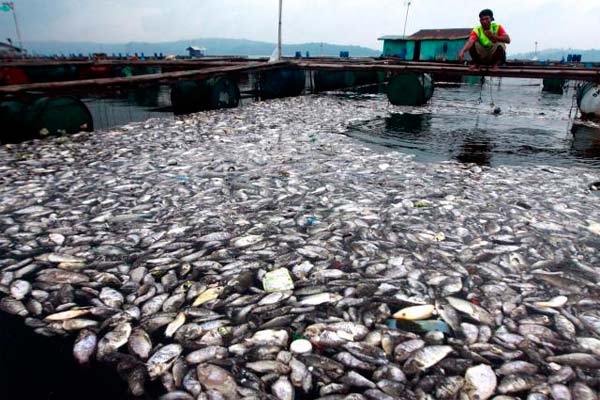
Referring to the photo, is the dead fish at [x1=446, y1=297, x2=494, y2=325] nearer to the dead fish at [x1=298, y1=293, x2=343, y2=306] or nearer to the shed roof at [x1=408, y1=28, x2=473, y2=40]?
the dead fish at [x1=298, y1=293, x2=343, y2=306]

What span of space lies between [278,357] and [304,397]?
0.39m

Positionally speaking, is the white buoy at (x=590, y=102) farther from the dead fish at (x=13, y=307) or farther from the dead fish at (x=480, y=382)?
the dead fish at (x=13, y=307)

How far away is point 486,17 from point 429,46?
4350 cm

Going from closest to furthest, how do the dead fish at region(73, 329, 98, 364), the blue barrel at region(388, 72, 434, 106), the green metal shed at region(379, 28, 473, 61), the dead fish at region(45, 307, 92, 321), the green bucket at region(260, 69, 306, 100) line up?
1. the dead fish at region(73, 329, 98, 364)
2. the dead fish at region(45, 307, 92, 321)
3. the blue barrel at region(388, 72, 434, 106)
4. the green bucket at region(260, 69, 306, 100)
5. the green metal shed at region(379, 28, 473, 61)

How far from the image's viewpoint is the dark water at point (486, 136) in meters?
9.10

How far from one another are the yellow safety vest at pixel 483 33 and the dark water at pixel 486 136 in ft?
8.74

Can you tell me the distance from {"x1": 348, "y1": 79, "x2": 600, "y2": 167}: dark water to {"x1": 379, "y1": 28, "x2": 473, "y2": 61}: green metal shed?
36.8 meters

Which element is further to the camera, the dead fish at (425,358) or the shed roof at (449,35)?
the shed roof at (449,35)

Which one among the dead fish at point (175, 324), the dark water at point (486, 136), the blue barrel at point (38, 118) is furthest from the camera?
the blue barrel at point (38, 118)

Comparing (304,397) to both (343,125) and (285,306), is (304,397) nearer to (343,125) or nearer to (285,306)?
(285,306)

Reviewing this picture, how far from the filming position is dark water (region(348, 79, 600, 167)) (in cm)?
→ 910

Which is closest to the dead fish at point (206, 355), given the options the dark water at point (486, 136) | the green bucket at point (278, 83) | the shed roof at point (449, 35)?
the dark water at point (486, 136)

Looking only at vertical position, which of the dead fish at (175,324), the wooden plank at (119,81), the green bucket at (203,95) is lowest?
the dead fish at (175,324)

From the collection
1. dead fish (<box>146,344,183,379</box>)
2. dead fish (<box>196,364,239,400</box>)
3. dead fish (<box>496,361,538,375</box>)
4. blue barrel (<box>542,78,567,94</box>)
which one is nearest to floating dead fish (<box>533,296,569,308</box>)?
dead fish (<box>496,361,538,375</box>)
